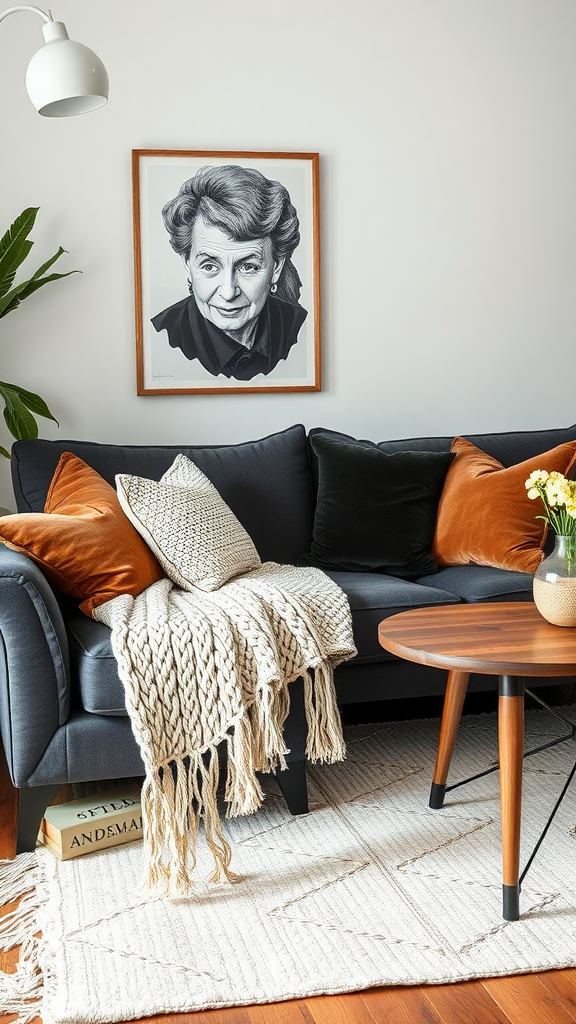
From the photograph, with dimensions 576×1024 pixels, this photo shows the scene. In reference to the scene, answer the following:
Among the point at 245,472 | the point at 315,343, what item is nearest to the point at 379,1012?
the point at 245,472

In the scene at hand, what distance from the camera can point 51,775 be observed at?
6.68ft

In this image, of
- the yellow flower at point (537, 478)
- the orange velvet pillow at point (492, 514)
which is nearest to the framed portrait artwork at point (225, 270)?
the orange velvet pillow at point (492, 514)

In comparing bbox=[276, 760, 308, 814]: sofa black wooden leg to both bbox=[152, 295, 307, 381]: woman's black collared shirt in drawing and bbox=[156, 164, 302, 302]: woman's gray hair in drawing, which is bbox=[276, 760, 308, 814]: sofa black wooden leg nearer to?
bbox=[152, 295, 307, 381]: woman's black collared shirt in drawing

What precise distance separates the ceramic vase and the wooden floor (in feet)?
2.25

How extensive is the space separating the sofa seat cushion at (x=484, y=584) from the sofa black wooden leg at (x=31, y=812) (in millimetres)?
1175

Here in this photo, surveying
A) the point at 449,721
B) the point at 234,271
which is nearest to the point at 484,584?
the point at 449,721

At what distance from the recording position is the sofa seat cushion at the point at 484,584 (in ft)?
8.46

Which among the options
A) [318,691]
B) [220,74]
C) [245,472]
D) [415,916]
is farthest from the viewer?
[220,74]

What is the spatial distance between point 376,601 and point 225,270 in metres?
1.40

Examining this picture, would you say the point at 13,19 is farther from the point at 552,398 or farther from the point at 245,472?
the point at 552,398

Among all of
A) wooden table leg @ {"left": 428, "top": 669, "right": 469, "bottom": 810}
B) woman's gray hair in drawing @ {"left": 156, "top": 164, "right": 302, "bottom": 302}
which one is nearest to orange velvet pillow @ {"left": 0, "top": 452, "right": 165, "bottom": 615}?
wooden table leg @ {"left": 428, "top": 669, "right": 469, "bottom": 810}

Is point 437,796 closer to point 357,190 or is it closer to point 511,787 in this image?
point 511,787

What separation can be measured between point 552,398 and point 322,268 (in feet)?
3.37

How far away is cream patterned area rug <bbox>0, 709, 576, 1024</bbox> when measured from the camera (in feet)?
5.24
